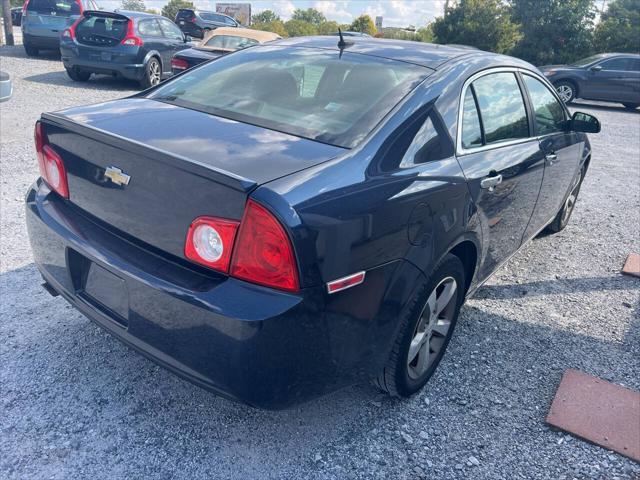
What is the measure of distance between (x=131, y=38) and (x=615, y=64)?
42.2ft

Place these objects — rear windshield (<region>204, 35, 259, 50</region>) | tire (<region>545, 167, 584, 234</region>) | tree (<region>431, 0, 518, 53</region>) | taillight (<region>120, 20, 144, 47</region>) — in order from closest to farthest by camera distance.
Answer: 1. tire (<region>545, 167, 584, 234</region>)
2. taillight (<region>120, 20, 144, 47</region>)
3. rear windshield (<region>204, 35, 259, 50</region>)
4. tree (<region>431, 0, 518, 53</region>)

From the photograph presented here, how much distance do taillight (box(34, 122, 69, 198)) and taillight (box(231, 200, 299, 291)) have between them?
1084mm

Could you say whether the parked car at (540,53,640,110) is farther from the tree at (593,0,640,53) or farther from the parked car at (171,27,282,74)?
the tree at (593,0,640,53)

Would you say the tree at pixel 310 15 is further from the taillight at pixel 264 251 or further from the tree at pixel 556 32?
the taillight at pixel 264 251

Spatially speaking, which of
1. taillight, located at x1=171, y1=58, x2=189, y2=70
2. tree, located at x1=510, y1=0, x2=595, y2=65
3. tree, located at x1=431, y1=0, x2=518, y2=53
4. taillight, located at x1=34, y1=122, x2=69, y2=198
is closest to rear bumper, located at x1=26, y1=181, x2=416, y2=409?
taillight, located at x1=34, y1=122, x2=69, y2=198

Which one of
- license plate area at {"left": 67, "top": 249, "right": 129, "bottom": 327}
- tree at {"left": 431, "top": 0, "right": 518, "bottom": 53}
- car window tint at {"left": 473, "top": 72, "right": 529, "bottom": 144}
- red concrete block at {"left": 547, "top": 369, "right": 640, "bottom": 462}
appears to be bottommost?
red concrete block at {"left": 547, "top": 369, "right": 640, "bottom": 462}

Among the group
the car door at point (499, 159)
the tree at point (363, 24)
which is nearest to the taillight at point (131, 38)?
the car door at point (499, 159)

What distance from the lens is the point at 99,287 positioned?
2.30 m

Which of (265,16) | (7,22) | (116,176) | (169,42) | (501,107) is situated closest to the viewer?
(116,176)

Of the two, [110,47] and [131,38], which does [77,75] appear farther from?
[131,38]

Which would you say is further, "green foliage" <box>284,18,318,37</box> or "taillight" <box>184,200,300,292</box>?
"green foliage" <box>284,18,318,37</box>

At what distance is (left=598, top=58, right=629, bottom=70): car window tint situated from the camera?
15.8 m

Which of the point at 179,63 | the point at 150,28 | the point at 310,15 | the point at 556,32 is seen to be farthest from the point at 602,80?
the point at 310,15

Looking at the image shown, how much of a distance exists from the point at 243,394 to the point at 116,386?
3.17 ft
